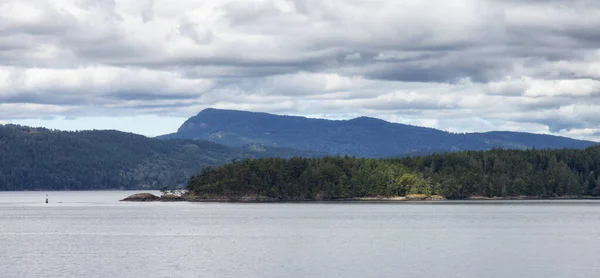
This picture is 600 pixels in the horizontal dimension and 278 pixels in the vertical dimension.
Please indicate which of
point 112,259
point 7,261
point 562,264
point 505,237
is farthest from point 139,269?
point 505,237

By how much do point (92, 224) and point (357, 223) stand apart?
5726 centimetres

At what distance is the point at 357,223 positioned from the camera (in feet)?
560

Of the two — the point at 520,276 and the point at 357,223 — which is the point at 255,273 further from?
the point at 357,223

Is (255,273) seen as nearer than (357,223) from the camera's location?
Yes

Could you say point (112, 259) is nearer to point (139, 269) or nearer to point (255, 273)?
point (139, 269)

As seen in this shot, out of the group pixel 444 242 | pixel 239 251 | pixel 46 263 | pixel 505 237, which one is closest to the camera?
pixel 46 263

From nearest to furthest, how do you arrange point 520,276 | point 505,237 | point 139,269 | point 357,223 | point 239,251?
point 520,276 → point 139,269 → point 239,251 → point 505,237 → point 357,223

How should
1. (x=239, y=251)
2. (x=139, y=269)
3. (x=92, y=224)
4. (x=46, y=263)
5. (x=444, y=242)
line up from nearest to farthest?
(x=139, y=269), (x=46, y=263), (x=239, y=251), (x=444, y=242), (x=92, y=224)

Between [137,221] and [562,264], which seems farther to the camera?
[137,221]

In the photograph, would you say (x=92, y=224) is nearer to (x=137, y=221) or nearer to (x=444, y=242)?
(x=137, y=221)

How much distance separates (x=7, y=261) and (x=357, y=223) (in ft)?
278

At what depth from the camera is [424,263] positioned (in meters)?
91.9

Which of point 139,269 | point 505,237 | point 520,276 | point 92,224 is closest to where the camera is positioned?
point 520,276

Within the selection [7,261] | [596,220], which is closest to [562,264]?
[7,261]
